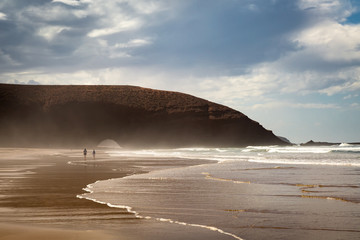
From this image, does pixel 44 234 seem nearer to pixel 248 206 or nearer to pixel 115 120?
pixel 248 206

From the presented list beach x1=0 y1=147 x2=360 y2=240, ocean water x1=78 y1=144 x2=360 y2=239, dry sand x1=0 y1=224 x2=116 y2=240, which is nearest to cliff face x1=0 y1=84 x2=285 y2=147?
ocean water x1=78 y1=144 x2=360 y2=239

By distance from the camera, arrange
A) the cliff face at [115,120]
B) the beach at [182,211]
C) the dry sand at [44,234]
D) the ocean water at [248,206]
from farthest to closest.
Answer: the cliff face at [115,120] < the ocean water at [248,206] < the beach at [182,211] < the dry sand at [44,234]

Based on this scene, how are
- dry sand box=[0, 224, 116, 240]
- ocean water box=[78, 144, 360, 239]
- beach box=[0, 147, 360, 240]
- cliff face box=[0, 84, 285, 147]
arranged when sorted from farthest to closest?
cliff face box=[0, 84, 285, 147]
ocean water box=[78, 144, 360, 239]
beach box=[0, 147, 360, 240]
dry sand box=[0, 224, 116, 240]

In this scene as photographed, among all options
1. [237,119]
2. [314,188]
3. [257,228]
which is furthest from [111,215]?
[237,119]

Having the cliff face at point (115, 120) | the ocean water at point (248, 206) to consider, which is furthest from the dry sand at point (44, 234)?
the cliff face at point (115, 120)

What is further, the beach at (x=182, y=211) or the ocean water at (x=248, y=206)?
the ocean water at (x=248, y=206)

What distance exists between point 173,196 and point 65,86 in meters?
108

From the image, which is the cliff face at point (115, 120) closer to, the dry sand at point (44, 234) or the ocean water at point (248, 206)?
the ocean water at point (248, 206)

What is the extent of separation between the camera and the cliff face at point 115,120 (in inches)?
3836

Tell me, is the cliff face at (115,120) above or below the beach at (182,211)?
above

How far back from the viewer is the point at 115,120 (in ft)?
333

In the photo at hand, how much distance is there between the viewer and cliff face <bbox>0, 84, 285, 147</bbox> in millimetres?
97438

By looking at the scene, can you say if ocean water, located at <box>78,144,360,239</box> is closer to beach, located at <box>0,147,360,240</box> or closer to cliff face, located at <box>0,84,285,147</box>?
beach, located at <box>0,147,360,240</box>

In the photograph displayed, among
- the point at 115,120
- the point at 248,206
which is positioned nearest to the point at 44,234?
the point at 248,206
